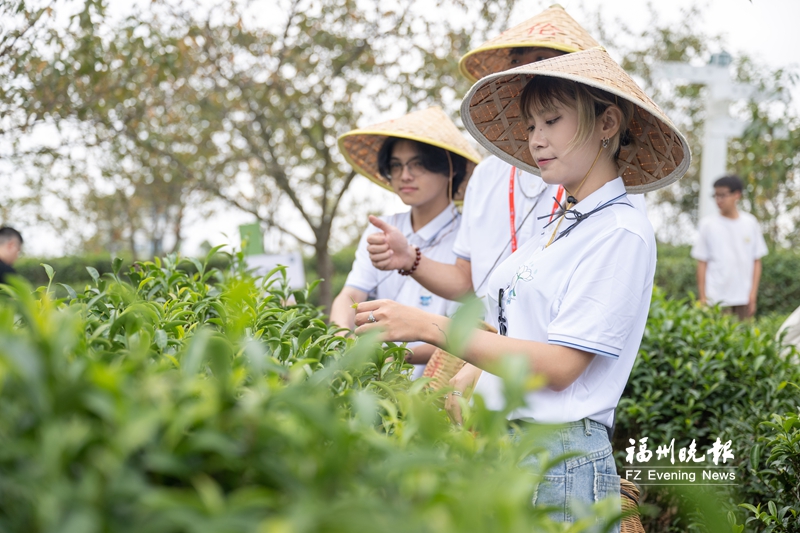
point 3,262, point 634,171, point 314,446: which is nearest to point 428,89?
point 3,262

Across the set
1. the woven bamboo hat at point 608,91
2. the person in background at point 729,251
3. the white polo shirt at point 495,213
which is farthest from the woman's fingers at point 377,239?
the person in background at point 729,251

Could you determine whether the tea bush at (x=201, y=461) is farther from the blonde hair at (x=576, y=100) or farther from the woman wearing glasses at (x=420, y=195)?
the woman wearing glasses at (x=420, y=195)

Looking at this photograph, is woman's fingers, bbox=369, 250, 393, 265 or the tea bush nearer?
the tea bush

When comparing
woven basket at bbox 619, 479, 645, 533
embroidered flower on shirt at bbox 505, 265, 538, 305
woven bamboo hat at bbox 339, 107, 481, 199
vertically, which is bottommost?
woven basket at bbox 619, 479, 645, 533

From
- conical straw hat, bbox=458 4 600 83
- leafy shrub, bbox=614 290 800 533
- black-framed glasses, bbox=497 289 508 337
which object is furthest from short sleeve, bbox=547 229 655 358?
leafy shrub, bbox=614 290 800 533

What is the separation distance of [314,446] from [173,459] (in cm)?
13

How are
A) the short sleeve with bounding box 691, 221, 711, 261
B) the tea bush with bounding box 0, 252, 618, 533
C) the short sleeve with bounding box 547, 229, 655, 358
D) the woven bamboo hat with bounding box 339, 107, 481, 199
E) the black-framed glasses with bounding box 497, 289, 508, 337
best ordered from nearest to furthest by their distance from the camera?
the tea bush with bounding box 0, 252, 618, 533
the short sleeve with bounding box 547, 229, 655, 358
the black-framed glasses with bounding box 497, 289, 508, 337
the woven bamboo hat with bounding box 339, 107, 481, 199
the short sleeve with bounding box 691, 221, 711, 261

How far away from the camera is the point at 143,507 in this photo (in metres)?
0.59

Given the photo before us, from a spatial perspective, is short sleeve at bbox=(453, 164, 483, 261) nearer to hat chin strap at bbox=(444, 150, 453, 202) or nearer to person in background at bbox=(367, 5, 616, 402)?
person in background at bbox=(367, 5, 616, 402)

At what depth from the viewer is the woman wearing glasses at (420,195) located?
2.95m

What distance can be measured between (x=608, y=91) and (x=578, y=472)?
87 cm

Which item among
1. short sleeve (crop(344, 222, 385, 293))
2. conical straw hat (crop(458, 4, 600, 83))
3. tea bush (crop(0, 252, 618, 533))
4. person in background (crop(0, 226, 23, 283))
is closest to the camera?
tea bush (crop(0, 252, 618, 533))

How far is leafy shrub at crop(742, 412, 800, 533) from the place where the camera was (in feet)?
6.28

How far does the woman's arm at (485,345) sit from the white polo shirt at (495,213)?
83 centimetres
